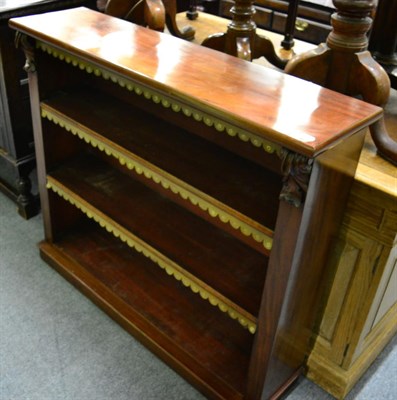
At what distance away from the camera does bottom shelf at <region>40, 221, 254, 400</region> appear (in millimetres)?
1446

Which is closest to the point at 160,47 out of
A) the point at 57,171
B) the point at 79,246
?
the point at 57,171

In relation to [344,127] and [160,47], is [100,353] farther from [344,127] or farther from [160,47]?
[344,127]

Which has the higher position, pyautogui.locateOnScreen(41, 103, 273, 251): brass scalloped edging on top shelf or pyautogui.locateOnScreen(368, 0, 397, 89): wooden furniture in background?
pyautogui.locateOnScreen(368, 0, 397, 89): wooden furniture in background

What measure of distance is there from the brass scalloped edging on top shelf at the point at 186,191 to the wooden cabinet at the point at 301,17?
152cm

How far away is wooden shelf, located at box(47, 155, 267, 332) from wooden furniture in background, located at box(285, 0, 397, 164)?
45cm

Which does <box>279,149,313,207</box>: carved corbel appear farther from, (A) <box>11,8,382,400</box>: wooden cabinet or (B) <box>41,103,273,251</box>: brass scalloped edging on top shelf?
(B) <box>41,103,273,251</box>: brass scalloped edging on top shelf

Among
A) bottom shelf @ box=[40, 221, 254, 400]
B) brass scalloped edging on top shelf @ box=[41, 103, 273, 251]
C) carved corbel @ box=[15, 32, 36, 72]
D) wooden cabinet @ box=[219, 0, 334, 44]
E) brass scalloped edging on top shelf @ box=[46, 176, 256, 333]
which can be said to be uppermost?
carved corbel @ box=[15, 32, 36, 72]

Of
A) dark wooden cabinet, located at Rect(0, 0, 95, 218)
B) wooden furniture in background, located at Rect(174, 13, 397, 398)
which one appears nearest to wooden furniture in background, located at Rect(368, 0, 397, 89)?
wooden furniture in background, located at Rect(174, 13, 397, 398)

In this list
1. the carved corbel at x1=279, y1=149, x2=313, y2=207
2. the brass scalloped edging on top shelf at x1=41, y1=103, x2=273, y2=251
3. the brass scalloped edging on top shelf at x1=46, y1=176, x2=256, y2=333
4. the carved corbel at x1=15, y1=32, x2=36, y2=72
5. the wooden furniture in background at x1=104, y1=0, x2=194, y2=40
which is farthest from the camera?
the wooden furniture in background at x1=104, y1=0, x2=194, y2=40

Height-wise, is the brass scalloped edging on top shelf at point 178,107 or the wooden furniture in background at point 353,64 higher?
the wooden furniture in background at point 353,64

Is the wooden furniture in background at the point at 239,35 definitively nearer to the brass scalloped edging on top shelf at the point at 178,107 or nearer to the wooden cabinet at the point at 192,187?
the wooden cabinet at the point at 192,187

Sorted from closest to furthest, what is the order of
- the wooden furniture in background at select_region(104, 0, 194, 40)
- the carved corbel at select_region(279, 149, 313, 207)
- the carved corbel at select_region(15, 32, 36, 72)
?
1. the carved corbel at select_region(279, 149, 313, 207)
2. the carved corbel at select_region(15, 32, 36, 72)
3. the wooden furniture in background at select_region(104, 0, 194, 40)

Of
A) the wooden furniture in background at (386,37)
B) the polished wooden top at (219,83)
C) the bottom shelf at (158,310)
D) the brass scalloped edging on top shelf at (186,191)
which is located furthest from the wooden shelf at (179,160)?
the wooden furniture in background at (386,37)

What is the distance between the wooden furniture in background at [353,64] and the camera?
45.5 inches
